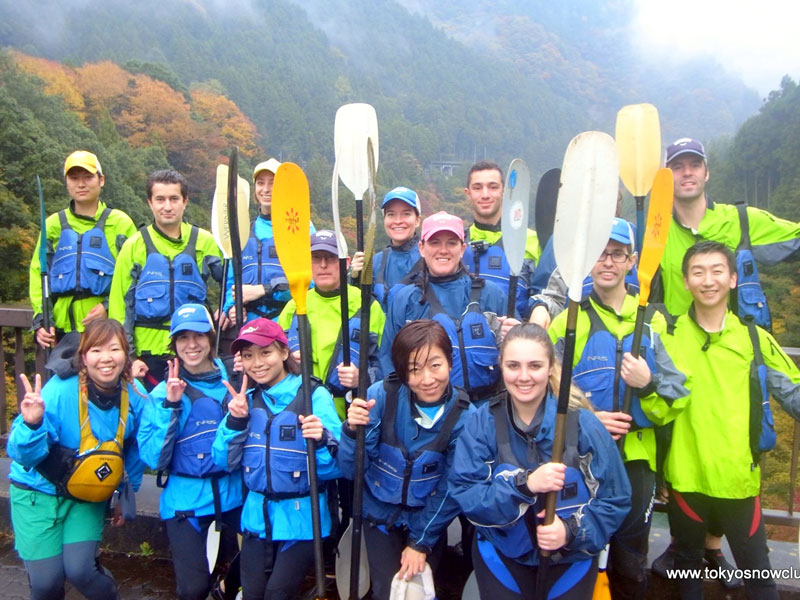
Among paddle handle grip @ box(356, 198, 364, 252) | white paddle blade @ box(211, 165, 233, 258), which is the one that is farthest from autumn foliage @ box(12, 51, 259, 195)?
paddle handle grip @ box(356, 198, 364, 252)

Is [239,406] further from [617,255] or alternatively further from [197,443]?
[617,255]

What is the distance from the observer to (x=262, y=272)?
13.7 feet

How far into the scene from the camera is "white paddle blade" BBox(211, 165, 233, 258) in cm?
377

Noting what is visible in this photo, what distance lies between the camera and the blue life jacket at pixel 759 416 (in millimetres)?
2660

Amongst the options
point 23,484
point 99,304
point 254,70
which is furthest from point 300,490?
point 254,70

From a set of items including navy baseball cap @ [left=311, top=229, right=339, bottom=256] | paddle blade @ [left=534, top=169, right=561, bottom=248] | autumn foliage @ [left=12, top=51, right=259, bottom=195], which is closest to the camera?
navy baseball cap @ [left=311, top=229, right=339, bottom=256]

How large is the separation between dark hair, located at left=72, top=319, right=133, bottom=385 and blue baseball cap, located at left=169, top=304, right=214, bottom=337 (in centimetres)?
23

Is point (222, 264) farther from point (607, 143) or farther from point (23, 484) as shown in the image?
point (607, 143)

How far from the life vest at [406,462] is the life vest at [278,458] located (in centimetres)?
35

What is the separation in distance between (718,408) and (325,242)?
204 cm

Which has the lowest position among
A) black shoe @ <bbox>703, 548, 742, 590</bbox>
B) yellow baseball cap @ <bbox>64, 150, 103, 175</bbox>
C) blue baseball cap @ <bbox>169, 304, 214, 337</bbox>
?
black shoe @ <bbox>703, 548, 742, 590</bbox>

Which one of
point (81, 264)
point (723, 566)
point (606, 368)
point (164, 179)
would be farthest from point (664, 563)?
point (81, 264)

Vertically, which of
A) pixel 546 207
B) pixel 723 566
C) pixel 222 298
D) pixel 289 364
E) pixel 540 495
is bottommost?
pixel 723 566

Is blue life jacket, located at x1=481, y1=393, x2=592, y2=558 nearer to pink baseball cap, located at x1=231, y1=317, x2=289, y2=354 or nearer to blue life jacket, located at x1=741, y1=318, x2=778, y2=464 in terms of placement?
blue life jacket, located at x1=741, y1=318, x2=778, y2=464
